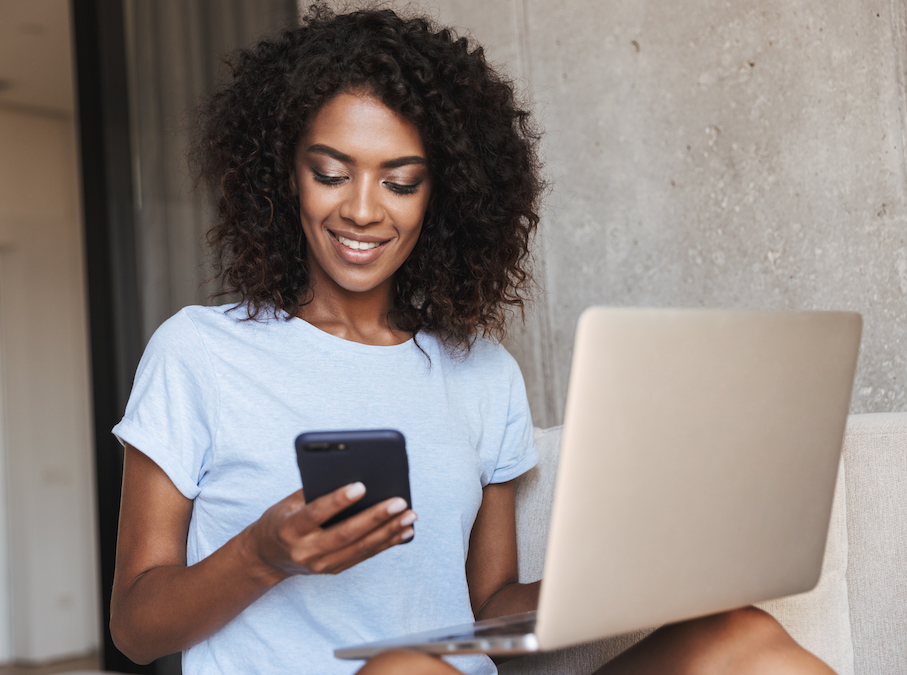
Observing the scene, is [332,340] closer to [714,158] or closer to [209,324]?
[209,324]

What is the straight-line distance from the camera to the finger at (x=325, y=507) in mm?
799

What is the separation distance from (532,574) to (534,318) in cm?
78

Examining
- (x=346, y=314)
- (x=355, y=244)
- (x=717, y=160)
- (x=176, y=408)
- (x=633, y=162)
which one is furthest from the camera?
(x=633, y=162)

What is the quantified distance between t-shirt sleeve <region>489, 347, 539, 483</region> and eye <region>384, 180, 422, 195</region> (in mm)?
355

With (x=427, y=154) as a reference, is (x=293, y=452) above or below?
below

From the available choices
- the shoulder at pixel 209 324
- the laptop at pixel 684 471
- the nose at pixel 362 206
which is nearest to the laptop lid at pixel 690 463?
the laptop at pixel 684 471

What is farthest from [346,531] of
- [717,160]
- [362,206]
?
[717,160]

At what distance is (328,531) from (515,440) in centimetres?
64

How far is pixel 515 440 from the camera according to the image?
143cm

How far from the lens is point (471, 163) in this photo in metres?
1.38

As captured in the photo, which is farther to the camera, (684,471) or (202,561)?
(202,561)

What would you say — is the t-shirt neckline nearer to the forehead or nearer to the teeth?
the teeth

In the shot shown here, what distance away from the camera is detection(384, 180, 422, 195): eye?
1267 mm

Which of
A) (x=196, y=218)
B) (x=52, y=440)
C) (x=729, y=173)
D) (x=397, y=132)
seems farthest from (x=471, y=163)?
(x=52, y=440)
